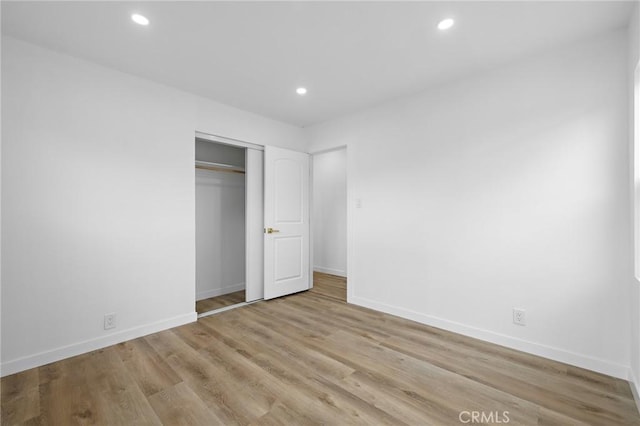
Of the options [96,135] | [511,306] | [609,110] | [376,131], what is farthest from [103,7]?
[511,306]

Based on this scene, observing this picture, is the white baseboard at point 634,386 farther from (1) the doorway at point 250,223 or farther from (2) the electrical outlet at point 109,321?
(2) the electrical outlet at point 109,321

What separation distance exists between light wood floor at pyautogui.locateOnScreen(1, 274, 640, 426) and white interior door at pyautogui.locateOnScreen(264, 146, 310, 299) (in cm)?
124

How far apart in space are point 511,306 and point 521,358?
416mm

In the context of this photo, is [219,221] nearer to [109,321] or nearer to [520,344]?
[109,321]

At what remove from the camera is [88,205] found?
2.49 m

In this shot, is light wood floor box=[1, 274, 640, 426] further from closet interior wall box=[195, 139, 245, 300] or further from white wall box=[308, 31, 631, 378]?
closet interior wall box=[195, 139, 245, 300]

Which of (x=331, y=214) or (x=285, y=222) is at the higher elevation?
(x=331, y=214)

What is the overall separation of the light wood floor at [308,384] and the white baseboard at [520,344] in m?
0.08

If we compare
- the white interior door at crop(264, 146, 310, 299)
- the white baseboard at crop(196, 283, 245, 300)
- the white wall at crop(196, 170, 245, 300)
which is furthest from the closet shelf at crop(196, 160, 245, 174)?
the white baseboard at crop(196, 283, 245, 300)

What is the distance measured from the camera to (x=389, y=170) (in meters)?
3.46

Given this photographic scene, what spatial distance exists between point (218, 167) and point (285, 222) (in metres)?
1.21

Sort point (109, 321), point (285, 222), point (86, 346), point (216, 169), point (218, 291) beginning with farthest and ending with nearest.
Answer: point (218, 291) → point (285, 222) → point (216, 169) → point (109, 321) → point (86, 346)

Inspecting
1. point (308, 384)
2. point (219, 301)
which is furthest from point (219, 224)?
point (308, 384)

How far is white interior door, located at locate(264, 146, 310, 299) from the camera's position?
3.90 m
